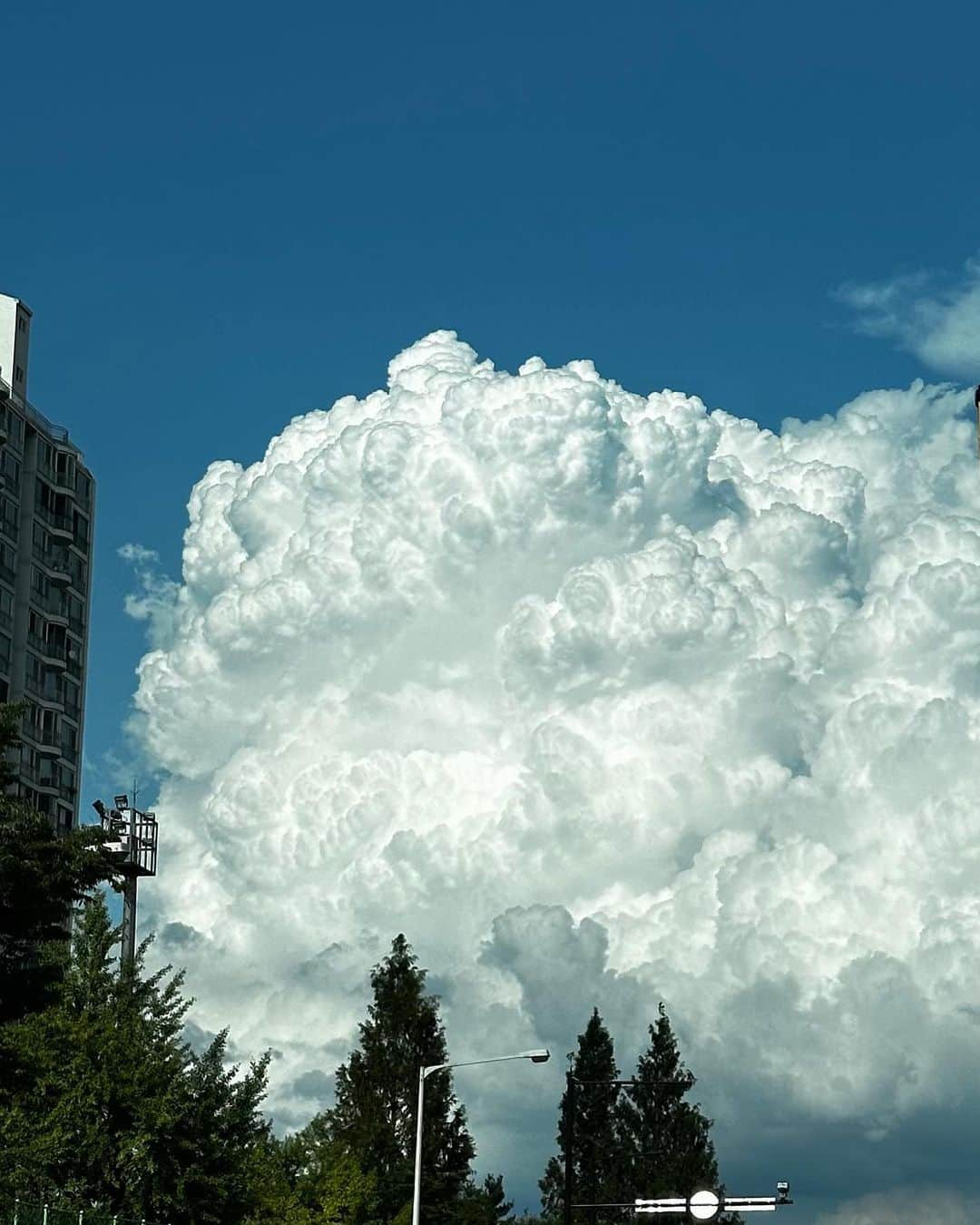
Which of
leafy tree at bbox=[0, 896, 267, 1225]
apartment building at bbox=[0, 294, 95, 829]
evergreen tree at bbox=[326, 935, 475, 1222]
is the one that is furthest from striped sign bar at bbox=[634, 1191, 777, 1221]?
apartment building at bbox=[0, 294, 95, 829]

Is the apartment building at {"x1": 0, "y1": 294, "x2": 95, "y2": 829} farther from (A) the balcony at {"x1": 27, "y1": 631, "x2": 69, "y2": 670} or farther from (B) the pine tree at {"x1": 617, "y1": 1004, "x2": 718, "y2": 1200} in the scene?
(B) the pine tree at {"x1": 617, "y1": 1004, "x2": 718, "y2": 1200}

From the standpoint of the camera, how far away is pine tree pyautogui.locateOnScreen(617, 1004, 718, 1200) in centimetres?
13650

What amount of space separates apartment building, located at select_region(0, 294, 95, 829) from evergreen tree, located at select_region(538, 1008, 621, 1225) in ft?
116

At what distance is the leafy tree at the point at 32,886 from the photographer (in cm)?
6531

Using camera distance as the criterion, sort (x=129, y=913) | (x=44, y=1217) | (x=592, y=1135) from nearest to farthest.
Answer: (x=44, y=1217) → (x=129, y=913) → (x=592, y=1135)

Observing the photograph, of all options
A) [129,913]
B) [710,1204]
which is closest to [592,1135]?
[129,913]

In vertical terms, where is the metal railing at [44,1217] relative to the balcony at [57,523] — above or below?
below

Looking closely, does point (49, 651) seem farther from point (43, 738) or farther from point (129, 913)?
point (129, 913)

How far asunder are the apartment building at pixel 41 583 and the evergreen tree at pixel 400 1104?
27971mm

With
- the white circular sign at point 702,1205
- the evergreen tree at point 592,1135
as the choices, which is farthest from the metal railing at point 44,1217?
the evergreen tree at point 592,1135

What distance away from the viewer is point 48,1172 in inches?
2635

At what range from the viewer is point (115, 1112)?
227ft

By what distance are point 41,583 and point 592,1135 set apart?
155 feet

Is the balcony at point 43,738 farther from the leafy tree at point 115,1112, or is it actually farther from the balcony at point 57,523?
the leafy tree at point 115,1112
